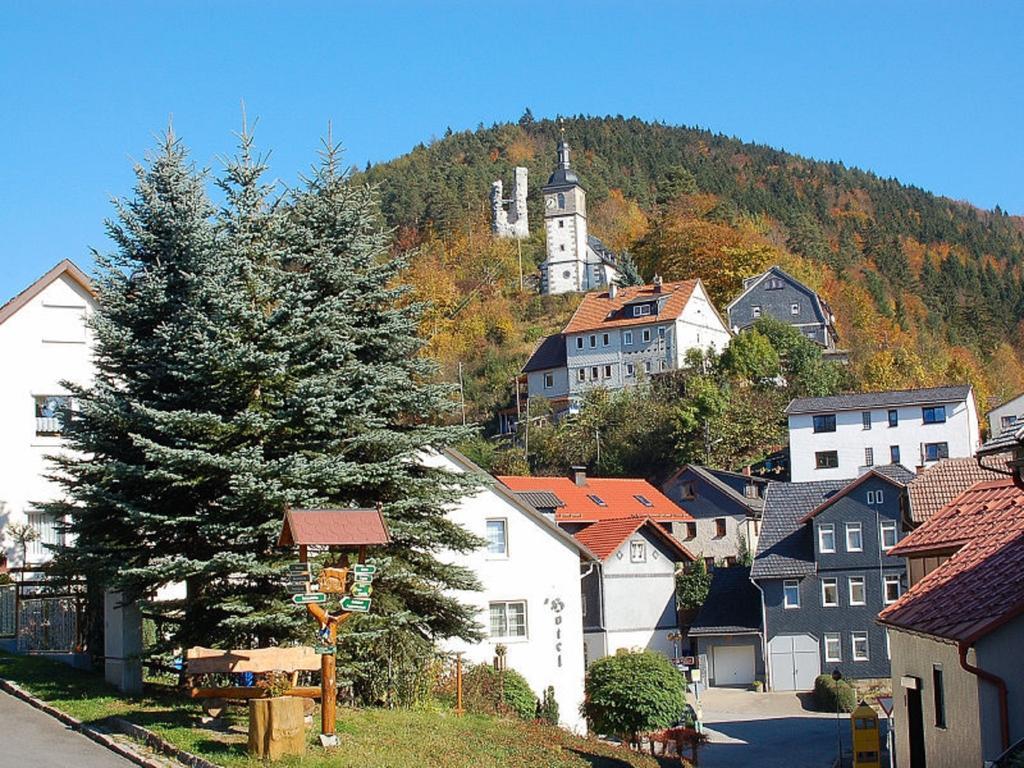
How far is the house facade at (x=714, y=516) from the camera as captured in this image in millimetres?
68375

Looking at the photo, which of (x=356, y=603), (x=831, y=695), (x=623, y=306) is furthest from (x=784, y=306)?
(x=356, y=603)

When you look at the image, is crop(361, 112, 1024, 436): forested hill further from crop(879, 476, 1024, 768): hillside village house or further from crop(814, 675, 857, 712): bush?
crop(879, 476, 1024, 768): hillside village house

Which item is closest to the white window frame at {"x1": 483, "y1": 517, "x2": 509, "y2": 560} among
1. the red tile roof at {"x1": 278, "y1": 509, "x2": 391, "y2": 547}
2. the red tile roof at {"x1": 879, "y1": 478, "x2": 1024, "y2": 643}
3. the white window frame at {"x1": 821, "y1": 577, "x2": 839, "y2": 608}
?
the red tile roof at {"x1": 879, "y1": 478, "x2": 1024, "y2": 643}

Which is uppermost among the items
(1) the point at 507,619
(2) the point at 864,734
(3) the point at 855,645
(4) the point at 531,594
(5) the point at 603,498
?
(5) the point at 603,498

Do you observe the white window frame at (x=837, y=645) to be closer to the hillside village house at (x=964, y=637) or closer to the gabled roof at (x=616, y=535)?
the gabled roof at (x=616, y=535)

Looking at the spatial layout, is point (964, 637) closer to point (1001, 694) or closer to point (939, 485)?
point (1001, 694)

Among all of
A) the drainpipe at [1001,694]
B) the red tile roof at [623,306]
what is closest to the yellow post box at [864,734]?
the drainpipe at [1001,694]

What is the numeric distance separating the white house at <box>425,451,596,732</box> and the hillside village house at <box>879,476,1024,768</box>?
1389 cm

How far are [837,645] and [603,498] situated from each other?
14.3 meters

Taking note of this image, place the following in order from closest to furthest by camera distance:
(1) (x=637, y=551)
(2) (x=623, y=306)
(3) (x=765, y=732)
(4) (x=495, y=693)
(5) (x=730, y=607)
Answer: (4) (x=495, y=693), (3) (x=765, y=732), (1) (x=637, y=551), (5) (x=730, y=607), (2) (x=623, y=306)

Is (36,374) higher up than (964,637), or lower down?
higher up

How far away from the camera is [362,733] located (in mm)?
18797

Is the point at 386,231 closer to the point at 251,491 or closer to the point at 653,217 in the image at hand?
the point at 251,491

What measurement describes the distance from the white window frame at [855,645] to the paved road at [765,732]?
123 inches
